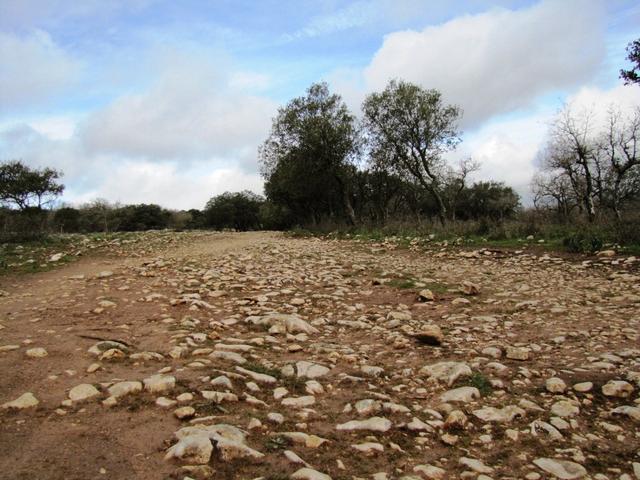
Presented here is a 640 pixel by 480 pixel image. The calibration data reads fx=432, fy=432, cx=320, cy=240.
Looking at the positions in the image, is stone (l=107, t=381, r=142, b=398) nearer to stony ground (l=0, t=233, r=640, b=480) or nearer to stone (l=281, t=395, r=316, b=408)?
stony ground (l=0, t=233, r=640, b=480)

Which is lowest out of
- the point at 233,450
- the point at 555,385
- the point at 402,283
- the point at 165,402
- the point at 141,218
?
the point at 555,385

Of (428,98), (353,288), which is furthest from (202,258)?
(428,98)

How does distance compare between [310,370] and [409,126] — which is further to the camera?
[409,126]

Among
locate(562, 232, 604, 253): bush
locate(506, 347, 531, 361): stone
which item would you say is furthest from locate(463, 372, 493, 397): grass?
locate(562, 232, 604, 253): bush

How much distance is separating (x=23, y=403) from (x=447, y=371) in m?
4.07

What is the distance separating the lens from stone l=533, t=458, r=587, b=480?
2.98m

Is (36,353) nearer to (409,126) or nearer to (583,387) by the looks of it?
(583,387)

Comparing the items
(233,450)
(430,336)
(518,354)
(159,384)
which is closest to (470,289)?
(430,336)

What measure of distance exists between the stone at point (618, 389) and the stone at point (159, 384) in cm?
414

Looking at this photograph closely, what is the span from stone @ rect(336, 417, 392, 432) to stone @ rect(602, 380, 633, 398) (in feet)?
7.29

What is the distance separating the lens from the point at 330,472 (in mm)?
2973

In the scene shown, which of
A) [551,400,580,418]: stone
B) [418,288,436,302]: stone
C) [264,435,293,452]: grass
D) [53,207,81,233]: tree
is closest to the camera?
[264,435,293,452]: grass

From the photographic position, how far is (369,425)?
3654mm

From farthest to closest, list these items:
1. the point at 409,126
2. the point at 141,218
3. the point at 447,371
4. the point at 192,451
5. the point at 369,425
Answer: the point at 141,218 → the point at 409,126 → the point at 447,371 → the point at 369,425 → the point at 192,451
